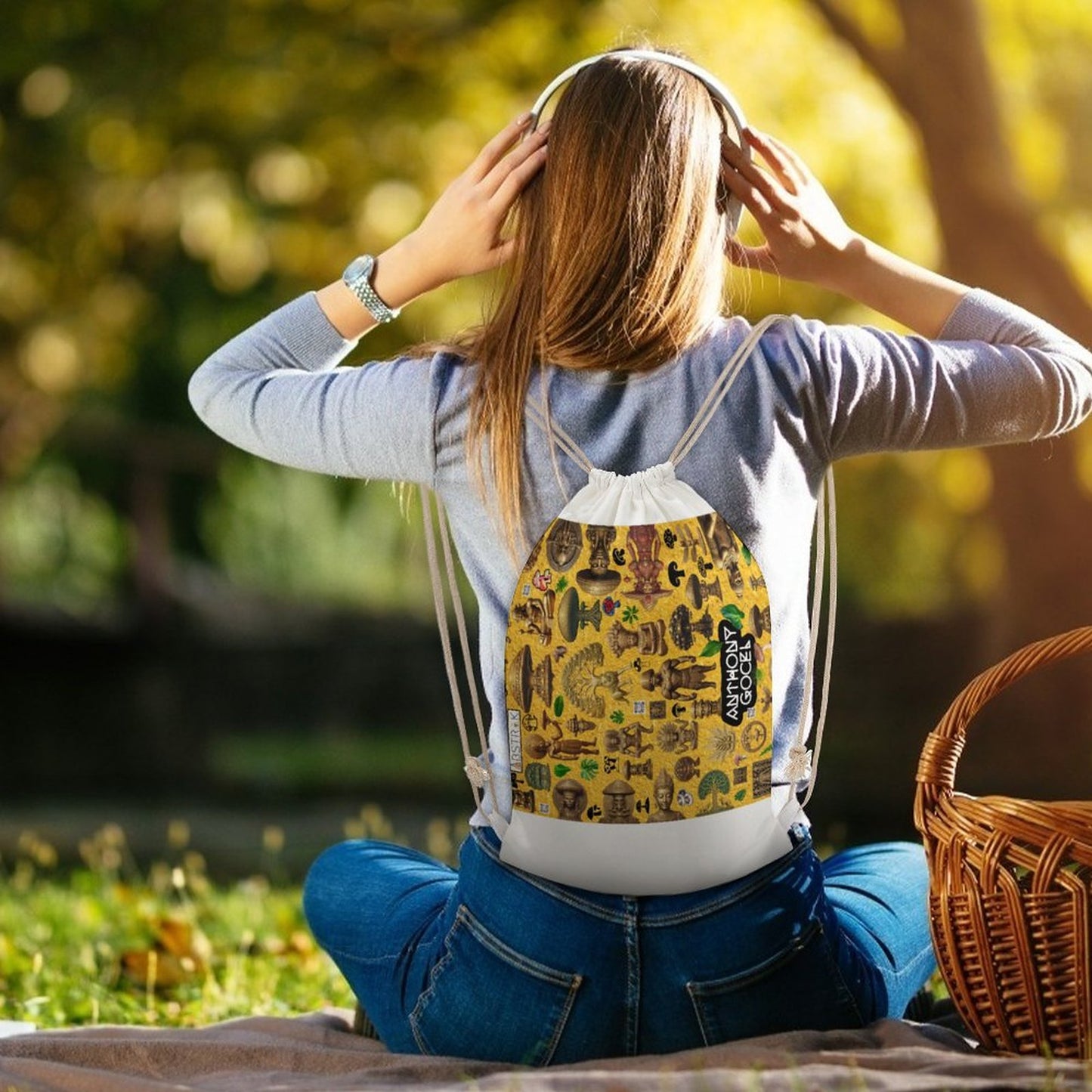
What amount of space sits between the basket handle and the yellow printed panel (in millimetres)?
236

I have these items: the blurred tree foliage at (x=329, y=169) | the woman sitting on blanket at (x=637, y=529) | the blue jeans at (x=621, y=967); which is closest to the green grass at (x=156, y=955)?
the blue jeans at (x=621, y=967)

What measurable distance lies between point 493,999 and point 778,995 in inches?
14.3

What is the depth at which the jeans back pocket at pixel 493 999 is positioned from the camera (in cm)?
196

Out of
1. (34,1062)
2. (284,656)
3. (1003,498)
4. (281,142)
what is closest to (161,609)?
(284,656)

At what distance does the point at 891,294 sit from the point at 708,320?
1.17 ft

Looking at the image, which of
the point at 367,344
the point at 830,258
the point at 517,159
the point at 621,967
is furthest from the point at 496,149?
the point at 367,344

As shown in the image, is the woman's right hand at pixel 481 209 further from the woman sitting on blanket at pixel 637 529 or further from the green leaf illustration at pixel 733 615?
the green leaf illustration at pixel 733 615

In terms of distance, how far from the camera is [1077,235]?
8.26 metres

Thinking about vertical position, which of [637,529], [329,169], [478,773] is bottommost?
[478,773]

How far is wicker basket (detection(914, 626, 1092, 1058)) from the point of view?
1.86 meters

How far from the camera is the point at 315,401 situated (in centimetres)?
208

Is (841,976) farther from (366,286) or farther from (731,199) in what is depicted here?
(366,286)

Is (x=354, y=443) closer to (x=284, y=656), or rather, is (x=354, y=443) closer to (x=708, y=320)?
(x=708, y=320)

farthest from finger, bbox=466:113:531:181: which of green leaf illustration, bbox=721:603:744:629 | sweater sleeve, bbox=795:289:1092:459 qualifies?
green leaf illustration, bbox=721:603:744:629
